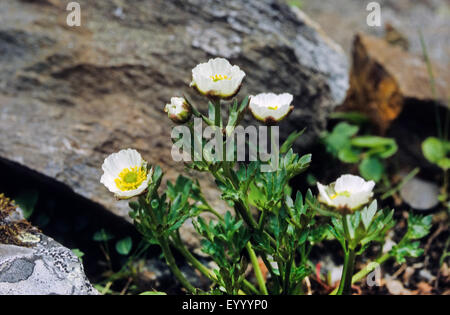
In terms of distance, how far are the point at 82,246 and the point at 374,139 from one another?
6.19ft

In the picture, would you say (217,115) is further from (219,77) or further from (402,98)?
(402,98)

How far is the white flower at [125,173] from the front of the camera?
5.64 ft

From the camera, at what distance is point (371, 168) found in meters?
2.89

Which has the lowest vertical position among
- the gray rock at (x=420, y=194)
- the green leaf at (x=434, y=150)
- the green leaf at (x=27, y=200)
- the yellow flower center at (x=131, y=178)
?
the green leaf at (x=27, y=200)

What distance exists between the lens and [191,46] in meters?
2.86

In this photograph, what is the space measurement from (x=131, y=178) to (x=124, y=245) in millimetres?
694

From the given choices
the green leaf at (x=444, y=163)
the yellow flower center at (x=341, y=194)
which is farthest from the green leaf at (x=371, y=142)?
the yellow flower center at (x=341, y=194)

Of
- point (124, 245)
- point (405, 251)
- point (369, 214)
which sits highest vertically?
point (369, 214)

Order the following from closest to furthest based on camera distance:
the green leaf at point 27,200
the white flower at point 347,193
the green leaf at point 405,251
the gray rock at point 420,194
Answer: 1. the white flower at point 347,193
2. the green leaf at point 405,251
3. the green leaf at point 27,200
4. the gray rock at point 420,194

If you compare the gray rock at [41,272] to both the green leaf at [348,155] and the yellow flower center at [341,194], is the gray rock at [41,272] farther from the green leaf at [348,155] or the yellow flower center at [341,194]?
the green leaf at [348,155]

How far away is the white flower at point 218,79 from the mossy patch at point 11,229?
3.01 feet

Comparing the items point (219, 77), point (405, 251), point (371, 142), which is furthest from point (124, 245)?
point (371, 142)
